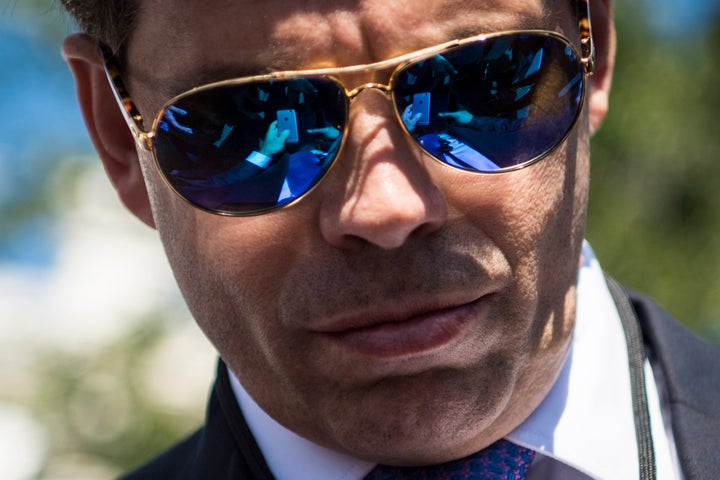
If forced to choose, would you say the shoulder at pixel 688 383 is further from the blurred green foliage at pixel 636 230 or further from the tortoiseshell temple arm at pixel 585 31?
the blurred green foliage at pixel 636 230

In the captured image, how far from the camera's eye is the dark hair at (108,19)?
6.57ft

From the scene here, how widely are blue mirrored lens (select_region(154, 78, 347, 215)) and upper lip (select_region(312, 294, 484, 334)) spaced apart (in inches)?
9.8

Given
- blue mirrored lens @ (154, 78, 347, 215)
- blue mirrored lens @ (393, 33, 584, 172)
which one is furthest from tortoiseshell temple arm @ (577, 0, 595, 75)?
blue mirrored lens @ (154, 78, 347, 215)

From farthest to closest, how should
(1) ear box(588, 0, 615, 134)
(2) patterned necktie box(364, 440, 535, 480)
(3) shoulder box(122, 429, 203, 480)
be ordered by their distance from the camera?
(3) shoulder box(122, 429, 203, 480) < (1) ear box(588, 0, 615, 134) < (2) patterned necktie box(364, 440, 535, 480)

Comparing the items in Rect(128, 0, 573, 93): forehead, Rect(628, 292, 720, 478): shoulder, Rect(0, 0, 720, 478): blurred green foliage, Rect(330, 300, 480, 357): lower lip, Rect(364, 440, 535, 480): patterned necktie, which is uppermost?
Rect(128, 0, 573, 93): forehead

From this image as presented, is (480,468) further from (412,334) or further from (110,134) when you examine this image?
(110,134)

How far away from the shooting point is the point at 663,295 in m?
5.46

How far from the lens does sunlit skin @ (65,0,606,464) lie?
1721 mm

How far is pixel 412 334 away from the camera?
1741mm

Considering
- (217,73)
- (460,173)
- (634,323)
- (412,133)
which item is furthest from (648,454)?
(217,73)

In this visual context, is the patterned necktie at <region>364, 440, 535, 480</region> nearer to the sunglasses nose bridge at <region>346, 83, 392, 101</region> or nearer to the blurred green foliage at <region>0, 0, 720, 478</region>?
the sunglasses nose bridge at <region>346, 83, 392, 101</region>

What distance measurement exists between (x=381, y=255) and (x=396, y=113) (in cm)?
26

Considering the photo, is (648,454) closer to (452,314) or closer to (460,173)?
(452,314)

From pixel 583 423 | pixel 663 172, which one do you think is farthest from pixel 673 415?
pixel 663 172
